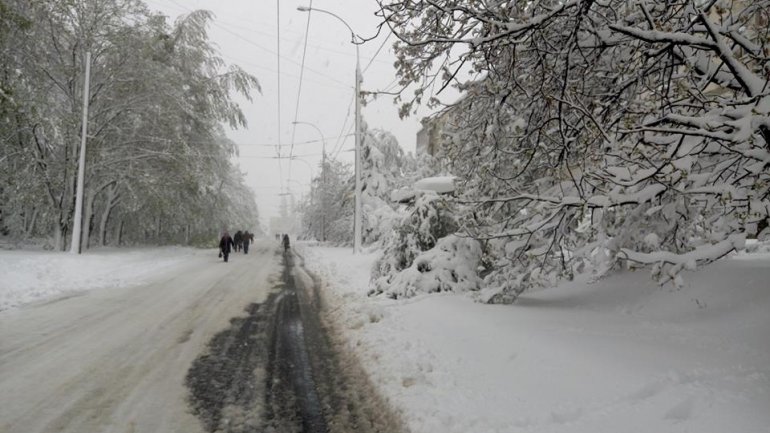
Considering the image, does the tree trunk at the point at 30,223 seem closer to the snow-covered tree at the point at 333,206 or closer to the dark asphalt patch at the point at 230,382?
the snow-covered tree at the point at 333,206

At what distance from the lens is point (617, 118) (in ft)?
12.0

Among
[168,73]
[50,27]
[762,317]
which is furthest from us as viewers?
[168,73]

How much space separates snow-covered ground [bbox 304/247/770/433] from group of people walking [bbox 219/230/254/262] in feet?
47.9

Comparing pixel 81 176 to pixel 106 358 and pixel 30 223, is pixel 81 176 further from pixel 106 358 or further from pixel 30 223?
pixel 30 223

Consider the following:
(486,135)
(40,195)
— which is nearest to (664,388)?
(486,135)

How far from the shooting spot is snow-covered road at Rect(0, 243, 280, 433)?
3824mm

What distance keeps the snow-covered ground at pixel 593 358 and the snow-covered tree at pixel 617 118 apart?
75 centimetres

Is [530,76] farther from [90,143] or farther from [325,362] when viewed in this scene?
[90,143]

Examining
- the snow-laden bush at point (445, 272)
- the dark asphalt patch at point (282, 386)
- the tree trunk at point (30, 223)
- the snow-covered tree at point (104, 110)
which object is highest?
the snow-covered tree at point (104, 110)

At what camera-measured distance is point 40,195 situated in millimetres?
18250

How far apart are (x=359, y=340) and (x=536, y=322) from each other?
97.7 inches

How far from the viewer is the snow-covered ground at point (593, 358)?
350 centimetres

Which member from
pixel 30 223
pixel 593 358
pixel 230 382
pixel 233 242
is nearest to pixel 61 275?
pixel 230 382

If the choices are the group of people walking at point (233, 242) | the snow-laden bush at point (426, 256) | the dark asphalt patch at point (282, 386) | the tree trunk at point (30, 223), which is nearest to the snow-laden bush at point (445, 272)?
the snow-laden bush at point (426, 256)
